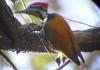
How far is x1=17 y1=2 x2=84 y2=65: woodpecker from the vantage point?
1.35 metres

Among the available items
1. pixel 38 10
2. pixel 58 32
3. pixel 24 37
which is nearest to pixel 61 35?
pixel 58 32

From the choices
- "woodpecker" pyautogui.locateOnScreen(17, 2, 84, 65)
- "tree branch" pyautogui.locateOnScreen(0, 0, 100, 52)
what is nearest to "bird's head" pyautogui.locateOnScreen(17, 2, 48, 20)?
"woodpecker" pyautogui.locateOnScreen(17, 2, 84, 65)

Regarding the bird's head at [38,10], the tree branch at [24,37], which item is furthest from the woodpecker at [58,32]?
the tree branch at [24,37]

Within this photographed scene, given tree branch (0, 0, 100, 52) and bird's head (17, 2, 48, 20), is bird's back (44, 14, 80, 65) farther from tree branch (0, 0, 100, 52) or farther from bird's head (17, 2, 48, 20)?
tree branch (0, 0, 100, 52)

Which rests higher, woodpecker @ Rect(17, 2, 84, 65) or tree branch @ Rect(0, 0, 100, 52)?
woodpecker @ Rect(17, 2, 84, 65)

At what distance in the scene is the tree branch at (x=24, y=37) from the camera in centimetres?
146

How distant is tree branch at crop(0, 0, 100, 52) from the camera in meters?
1.46

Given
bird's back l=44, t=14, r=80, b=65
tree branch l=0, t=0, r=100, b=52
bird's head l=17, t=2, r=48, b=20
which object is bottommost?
tree branch l=0, t=0, r=100, b=52

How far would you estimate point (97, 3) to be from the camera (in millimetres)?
1559

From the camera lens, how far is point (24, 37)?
157cm

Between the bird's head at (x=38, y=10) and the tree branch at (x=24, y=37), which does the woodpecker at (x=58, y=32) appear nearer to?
the bird's head at (x=38, y=10)

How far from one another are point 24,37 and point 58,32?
224mm

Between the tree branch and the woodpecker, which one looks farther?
the tree branch

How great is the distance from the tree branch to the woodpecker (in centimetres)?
11
